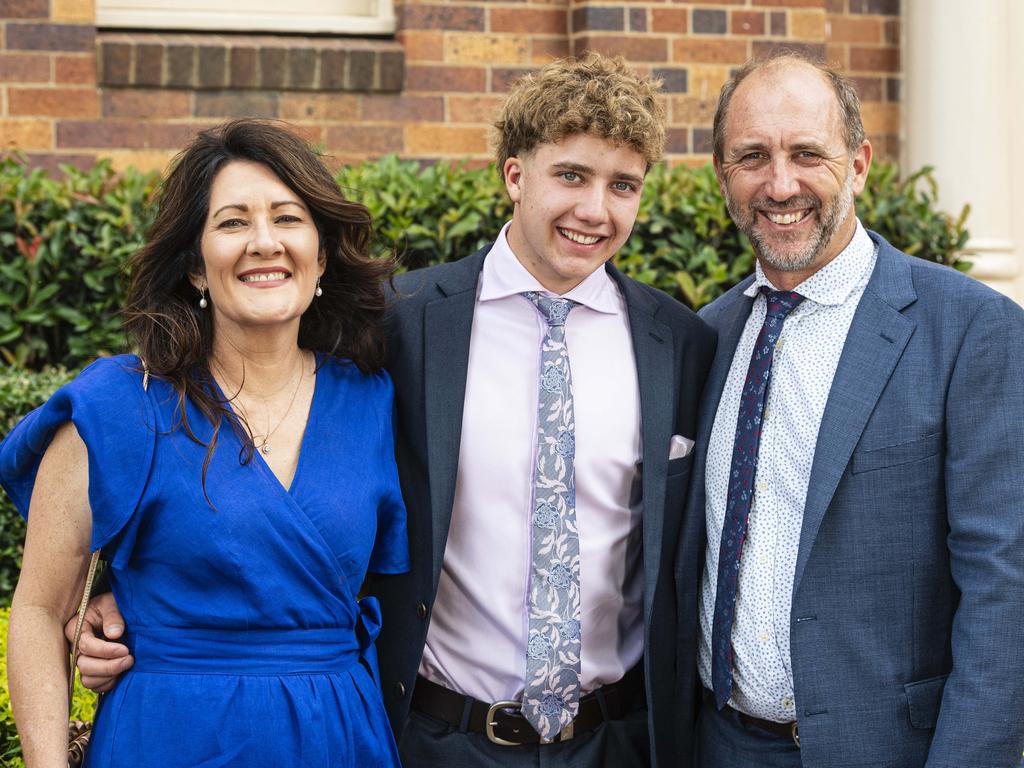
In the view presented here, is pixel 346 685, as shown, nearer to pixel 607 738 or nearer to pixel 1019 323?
pixel 607 738

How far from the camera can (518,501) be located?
2.92 m

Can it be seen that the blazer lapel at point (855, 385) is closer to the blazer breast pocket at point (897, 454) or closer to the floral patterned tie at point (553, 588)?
the blazer breast pocket at point (897, 454)

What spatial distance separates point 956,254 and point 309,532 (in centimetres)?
391

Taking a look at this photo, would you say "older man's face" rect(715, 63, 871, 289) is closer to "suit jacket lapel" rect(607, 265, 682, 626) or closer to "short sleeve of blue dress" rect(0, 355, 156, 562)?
"suit jacket lapel" rect(607, 265, 682, 626)

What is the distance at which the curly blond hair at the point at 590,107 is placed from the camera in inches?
115

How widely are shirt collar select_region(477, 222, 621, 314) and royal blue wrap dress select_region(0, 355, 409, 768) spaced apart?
69 cm

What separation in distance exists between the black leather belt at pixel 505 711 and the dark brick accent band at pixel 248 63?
3.48m

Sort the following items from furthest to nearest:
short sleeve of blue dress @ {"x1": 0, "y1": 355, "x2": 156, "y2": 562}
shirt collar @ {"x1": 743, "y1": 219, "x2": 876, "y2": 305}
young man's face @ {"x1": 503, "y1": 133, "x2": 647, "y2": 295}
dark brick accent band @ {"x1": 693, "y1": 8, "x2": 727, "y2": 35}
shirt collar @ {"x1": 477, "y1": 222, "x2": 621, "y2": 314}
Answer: dark brick accent band @ {"x1": 693, "y1": 8, "x2": 727, "y2": 35} → shirt collar @ {"x1": 477, "y1": 222, "x2": 621, "y2": 314} → young man's face @ {"x1": 503, "y1": 133, "x2": 647, "y2": 295} → shirt collar @ {"x1": 743, "y1": 219, "x2": 876, "y2": 305} → short sleeve of blue dress @ {"x1": 0, "y1": 355, "x2": 156, "y2": 562}

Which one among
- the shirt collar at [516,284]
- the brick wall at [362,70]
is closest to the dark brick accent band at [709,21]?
the brick wall at [362,70]

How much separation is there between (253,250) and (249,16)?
11.3 feet

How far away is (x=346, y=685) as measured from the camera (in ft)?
8.66

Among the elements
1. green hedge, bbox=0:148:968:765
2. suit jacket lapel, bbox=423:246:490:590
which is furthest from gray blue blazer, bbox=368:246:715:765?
green hedge, bbox=0:148:968:765

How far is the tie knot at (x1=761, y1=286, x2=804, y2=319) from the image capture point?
2.89m

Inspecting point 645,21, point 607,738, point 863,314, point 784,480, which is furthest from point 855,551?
point 645,21
